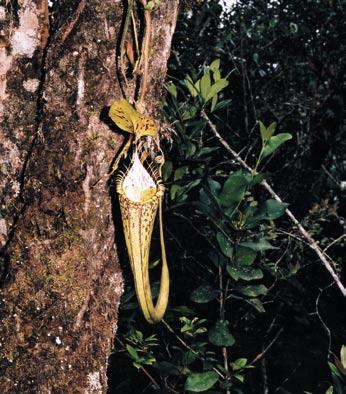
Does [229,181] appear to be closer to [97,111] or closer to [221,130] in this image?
[97,111]

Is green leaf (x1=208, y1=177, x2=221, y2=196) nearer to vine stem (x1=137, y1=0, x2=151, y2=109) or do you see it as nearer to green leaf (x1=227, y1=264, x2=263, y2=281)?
green leaf (x1=227, y1=264, x2=263, y2=281)

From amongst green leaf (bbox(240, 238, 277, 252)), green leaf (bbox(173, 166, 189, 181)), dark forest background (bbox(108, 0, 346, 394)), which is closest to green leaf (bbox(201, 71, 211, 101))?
dark forest background (bbox(108, 0, 346, 394))

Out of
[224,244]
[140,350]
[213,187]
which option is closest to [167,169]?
[213,187]

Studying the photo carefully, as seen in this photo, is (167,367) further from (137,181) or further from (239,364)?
(137,181)

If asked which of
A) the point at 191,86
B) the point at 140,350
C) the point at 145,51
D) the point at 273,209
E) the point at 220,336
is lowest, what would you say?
the point at 140,350

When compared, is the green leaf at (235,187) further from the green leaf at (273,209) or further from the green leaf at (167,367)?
the green leaf at (167,367)

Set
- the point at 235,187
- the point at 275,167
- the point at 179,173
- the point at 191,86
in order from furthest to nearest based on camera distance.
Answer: the point at 275,167
the point at 191,86
the point at 179,173
the point at 235,187
